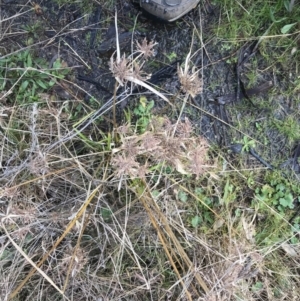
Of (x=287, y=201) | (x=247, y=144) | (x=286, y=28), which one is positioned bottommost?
(x=287, y=201)

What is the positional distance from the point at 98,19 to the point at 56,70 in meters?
0.29

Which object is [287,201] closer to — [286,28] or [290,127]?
[290,127]

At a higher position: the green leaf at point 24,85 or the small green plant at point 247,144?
the green leaf at point 24,85

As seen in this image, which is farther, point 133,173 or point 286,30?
point 286,30

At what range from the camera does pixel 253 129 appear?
1.86 metres

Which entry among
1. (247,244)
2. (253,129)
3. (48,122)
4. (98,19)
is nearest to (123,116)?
(48,122)

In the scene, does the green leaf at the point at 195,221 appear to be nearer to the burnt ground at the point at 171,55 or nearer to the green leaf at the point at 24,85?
the burnt ground at the point at 171,55

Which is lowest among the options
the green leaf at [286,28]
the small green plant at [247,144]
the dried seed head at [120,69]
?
the small green plant at [247,144]

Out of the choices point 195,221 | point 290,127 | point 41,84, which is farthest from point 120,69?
point 290,127

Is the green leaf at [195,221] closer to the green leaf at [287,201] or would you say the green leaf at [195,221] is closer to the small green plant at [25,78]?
the green leaf at [287,201]

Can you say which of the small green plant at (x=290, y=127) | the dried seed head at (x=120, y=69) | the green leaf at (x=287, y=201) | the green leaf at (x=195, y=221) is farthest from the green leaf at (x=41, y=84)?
the green leaf at (x=287, y=201)

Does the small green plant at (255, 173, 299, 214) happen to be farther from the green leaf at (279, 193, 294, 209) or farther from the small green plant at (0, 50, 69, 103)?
the small green plant at (0, 50, 69, 103)

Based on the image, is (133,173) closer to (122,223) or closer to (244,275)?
(122,223)

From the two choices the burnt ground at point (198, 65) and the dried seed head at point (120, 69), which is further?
the burnt ground at point (198, 65)
